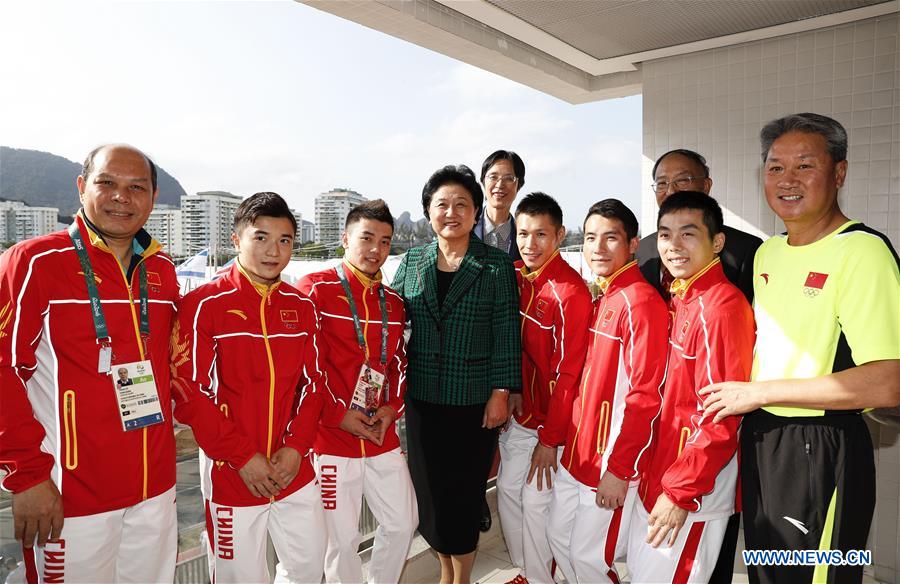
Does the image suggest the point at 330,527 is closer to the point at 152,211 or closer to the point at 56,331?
the point at 56,331

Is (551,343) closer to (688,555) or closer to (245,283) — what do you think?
(688,555)

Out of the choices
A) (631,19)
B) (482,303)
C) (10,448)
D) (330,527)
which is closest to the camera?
(10,448)

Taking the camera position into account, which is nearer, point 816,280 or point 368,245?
point 816,280

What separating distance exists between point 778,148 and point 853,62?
2.34 m

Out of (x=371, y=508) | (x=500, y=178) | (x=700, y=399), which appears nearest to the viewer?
(x=700, y=399)

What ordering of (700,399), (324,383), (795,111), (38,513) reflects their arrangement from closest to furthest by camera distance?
(38,513)
(700,399)
(324,383)
(795,111)

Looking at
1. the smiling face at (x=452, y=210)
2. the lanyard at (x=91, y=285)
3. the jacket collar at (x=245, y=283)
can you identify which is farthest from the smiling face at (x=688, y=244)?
the lanyard at (x=91, y=285)

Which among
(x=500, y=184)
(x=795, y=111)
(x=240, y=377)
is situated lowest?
(x=240, y=377)

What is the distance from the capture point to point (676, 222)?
1871 mm

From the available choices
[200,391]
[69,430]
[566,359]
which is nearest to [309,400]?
[200,391]

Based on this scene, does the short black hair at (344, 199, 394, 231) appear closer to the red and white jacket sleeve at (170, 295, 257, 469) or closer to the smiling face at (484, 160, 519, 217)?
the red and white jacket sleeve at (170, 295, 257, 469)

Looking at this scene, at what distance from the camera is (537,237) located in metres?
2.38

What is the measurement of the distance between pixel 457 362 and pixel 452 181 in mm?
729

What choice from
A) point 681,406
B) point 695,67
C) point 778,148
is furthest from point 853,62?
point 681,406
